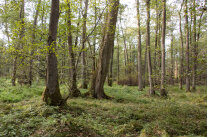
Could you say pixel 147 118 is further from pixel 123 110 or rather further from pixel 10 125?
pixel 10 125

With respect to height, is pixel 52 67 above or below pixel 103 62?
below

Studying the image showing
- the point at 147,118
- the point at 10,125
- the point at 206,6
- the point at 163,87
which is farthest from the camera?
the point at 163,87

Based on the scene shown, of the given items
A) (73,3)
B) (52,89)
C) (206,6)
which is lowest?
(52,89)

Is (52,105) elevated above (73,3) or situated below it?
below

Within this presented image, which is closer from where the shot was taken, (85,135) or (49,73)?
(85,135)

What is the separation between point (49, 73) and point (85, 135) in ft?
10.1

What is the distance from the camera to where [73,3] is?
6.74 meters

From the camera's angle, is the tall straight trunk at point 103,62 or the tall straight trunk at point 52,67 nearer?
the tall straight trunk at point 52,67

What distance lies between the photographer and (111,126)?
16.2 ft

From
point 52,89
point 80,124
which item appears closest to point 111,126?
point 80,124

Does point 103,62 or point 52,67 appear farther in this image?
point 103,62

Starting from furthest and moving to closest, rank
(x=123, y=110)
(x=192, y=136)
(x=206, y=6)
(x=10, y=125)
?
1. (x=123, y=110)
2. (x=206, y=6)
3. (x=10, y=125)
4. (x=192, y=136)

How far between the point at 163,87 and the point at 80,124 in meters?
8.94

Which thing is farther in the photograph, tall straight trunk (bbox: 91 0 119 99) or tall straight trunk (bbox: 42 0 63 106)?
tall straight trunk (bbox: 91 0 119 99)
